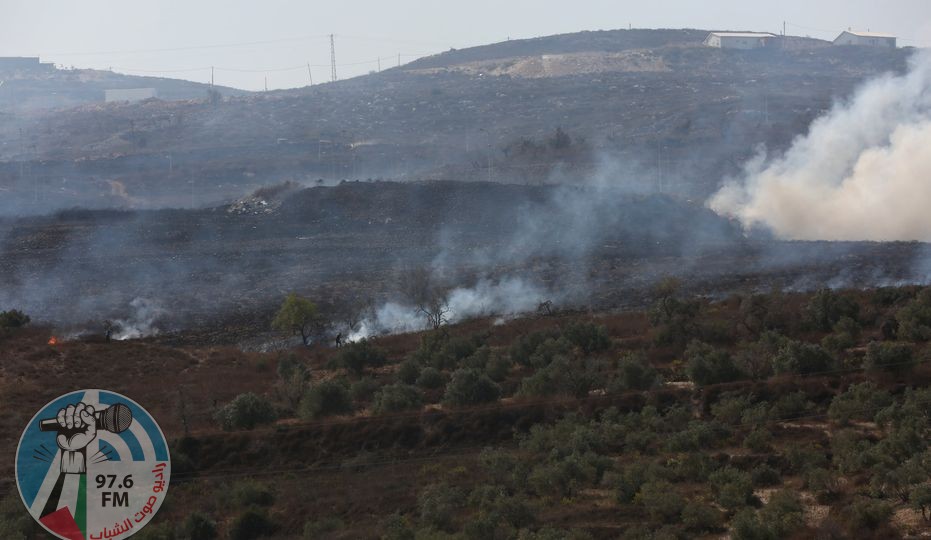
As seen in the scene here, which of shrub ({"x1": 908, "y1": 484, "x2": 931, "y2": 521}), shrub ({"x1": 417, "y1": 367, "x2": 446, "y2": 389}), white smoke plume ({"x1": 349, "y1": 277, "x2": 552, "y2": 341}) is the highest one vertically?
shrub ({"x1": 908, "y1": 484, "x2": 931, "y2": 521})

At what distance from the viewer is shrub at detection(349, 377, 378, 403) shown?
39.4m

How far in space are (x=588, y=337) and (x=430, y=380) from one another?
24.6ft

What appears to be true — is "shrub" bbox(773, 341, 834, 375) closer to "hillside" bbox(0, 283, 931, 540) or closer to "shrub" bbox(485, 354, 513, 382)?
"hillside" bbox(0, 283, 931, 540)

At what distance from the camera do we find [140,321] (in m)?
61.1

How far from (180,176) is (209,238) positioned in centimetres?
3296

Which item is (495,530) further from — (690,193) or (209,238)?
(690,193)

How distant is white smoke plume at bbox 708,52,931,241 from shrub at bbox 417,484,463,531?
4722cm

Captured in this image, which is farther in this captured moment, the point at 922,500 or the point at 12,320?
the point at 12,320

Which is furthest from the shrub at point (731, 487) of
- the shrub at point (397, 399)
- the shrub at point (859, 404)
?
the shrub at point (397, 399)

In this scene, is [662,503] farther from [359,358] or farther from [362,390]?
[359,358]

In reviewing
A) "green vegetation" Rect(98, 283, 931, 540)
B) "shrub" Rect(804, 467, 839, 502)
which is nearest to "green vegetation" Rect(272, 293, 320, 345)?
"green vegetation" Rect(98, 283, 931, 540)

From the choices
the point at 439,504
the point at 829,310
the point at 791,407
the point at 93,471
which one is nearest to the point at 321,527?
the point at 439,504

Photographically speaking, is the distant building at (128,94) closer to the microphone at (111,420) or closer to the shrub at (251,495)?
the shrub at (251,495)

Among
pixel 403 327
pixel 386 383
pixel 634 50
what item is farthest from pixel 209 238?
pixel 634 50
